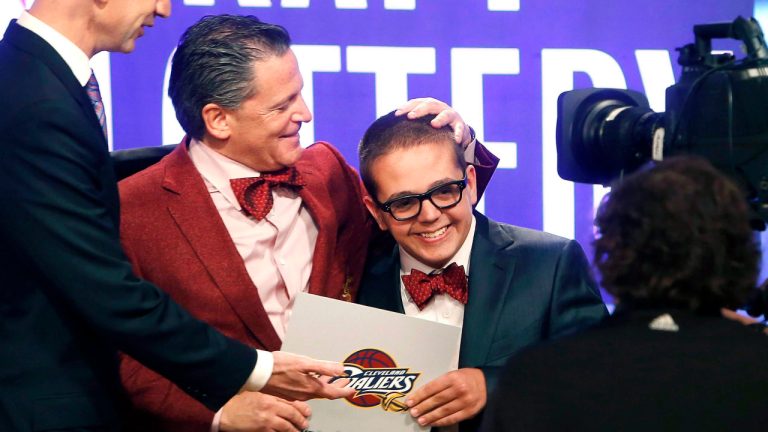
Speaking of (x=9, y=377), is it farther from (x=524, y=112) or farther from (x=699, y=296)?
(x=524, y=112)

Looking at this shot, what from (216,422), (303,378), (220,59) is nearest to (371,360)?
(303,378)

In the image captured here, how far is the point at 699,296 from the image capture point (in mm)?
1494

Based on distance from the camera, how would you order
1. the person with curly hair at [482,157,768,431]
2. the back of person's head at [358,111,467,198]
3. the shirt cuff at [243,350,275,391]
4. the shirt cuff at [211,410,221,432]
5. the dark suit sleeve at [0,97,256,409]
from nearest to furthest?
1. the person with curly hair at [482,157,768,431]
2. the dark suit sleeve at [0,97,256,409]
3. the shirt cuff at [243,350,275,391]
4. the shirt cuff at [211,410,221,432]
5. the back of person's head at [358,111,467,198]

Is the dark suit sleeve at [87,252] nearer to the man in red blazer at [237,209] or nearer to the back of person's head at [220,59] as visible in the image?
the man in red blazer at [237,209]

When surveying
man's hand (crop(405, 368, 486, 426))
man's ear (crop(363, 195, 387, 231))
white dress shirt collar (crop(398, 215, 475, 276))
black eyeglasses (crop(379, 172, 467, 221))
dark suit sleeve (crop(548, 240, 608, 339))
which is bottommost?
man's hand (crop(405, 368, 486, 426))

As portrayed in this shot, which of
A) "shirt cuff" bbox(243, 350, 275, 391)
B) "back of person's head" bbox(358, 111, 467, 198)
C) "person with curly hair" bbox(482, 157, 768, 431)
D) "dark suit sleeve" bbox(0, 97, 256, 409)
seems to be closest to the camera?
"person with curly hair" bbox(482, 157, 768, 431)

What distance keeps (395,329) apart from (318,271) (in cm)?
31

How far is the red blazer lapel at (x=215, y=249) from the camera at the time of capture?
2.31 meters

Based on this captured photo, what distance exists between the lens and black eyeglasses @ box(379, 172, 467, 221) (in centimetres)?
232

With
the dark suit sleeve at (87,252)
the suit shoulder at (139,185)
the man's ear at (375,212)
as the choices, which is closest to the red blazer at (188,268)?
the suit shoulder at (139,185)

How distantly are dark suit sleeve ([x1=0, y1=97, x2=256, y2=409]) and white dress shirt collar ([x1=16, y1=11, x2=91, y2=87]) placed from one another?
0.10 metres

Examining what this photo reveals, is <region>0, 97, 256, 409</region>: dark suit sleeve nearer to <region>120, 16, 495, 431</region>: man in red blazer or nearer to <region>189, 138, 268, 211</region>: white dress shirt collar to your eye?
<region>120, 16, 495, 431</region>: man in red blazer

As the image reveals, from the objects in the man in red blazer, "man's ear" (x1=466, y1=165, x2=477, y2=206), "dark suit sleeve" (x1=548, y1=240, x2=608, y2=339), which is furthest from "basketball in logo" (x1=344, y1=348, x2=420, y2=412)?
"man's ear" (x1=466, y1=165, x2=477, y2=206)

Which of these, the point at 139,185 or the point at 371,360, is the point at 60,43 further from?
the point at 371,360
